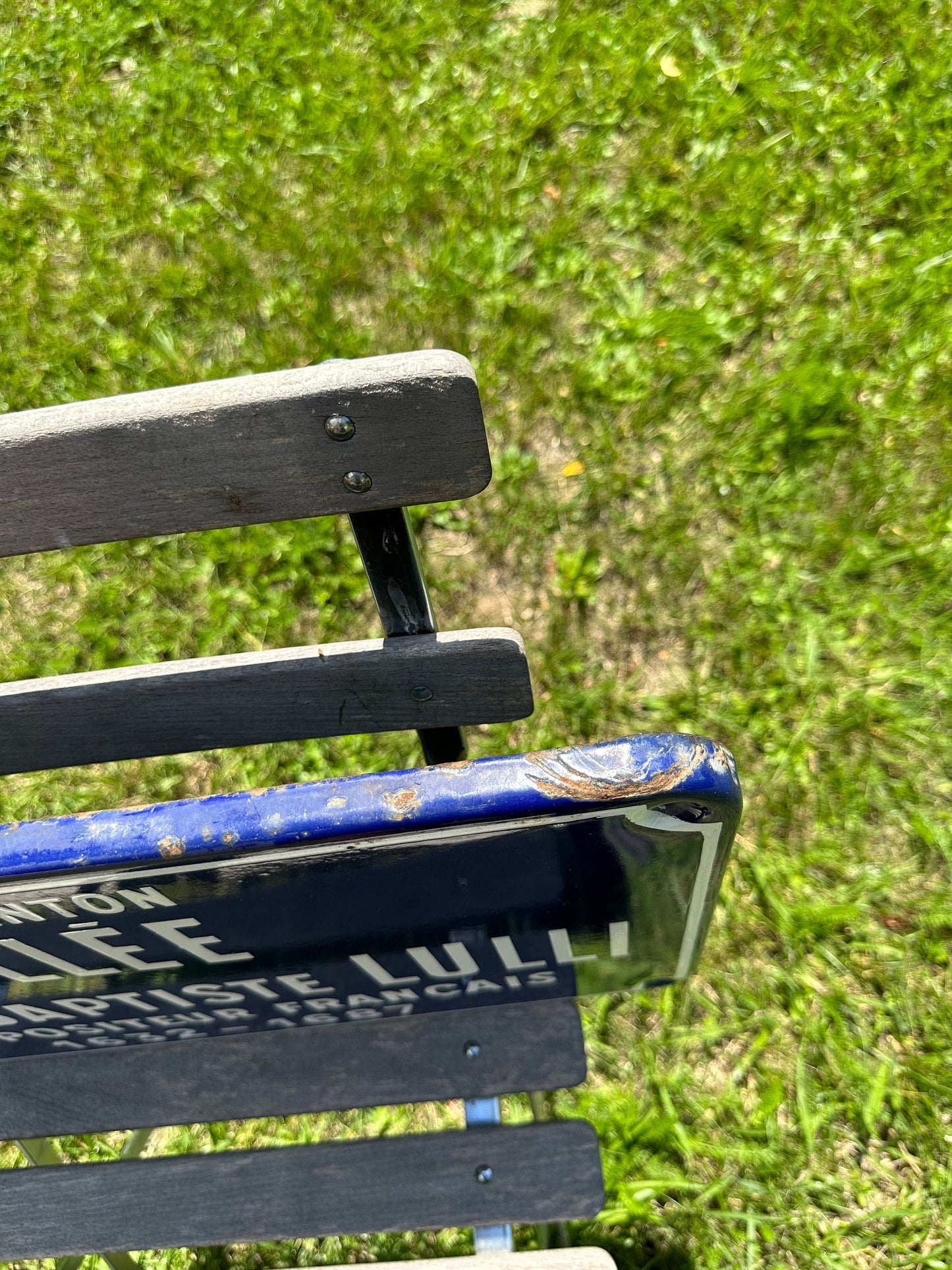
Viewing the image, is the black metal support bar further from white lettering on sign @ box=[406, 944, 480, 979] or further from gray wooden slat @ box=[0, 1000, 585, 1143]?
gray wooden slat @ box=[0, 1000, 585, 1143]

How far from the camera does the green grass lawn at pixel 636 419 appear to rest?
223 cm

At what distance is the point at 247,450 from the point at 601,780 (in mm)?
717

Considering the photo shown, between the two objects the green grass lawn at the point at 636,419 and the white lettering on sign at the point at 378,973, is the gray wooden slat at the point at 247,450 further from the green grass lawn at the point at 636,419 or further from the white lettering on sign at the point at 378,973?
the green grass lawn at the point at 636,419

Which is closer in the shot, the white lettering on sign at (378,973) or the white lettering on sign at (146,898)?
the white lettering on sign at (146,898)

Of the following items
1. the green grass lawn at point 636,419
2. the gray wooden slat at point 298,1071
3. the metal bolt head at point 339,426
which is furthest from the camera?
the green grass lawn at point 636,419

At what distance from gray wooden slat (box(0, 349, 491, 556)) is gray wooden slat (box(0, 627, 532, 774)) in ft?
0.84

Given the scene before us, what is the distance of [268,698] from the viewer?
164cm

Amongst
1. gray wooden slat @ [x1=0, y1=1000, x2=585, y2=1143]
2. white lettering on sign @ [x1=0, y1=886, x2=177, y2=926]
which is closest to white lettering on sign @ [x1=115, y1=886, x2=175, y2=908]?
white lettering on sign @ [x1=0, y1=886, x2=177, y2=926]

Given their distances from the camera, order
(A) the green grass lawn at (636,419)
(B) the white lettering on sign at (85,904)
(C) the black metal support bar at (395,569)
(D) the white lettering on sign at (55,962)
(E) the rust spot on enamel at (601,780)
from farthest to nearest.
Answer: (A) the green grass lawn at (636,419), (C) the black metal support bar at (395,569), (D) the white lettering on sign at (55,962), (B) the white lettering on sign at (85,904), (E) the rust spot on enamel at (601,780)

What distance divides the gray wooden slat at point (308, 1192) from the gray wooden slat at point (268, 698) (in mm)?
695

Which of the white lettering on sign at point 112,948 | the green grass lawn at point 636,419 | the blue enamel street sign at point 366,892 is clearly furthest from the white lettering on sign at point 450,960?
the green grass lawn at point 636,419

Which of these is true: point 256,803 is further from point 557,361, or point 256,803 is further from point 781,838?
point 557,361

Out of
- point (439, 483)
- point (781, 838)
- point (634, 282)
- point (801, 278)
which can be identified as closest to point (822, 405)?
point (801, 278)

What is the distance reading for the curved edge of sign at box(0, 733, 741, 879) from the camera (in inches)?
38.8
